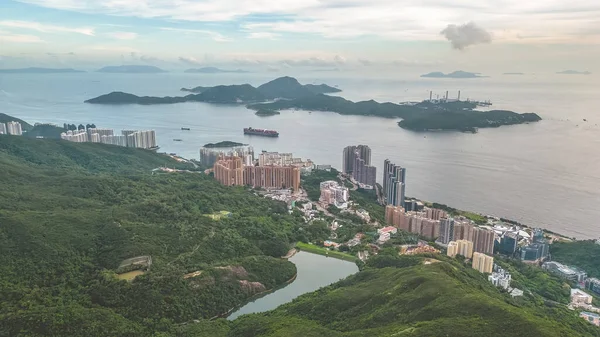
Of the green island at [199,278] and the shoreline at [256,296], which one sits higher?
the green island at [199,278]

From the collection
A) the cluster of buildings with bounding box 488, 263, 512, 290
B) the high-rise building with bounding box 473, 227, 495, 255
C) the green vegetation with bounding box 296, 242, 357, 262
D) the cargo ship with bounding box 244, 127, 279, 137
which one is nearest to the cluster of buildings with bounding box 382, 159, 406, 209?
the high-rise building with bounding box 473, 227, 495, 255

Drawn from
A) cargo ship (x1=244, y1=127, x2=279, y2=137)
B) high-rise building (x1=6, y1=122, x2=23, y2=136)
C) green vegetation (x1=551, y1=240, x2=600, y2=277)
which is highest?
high-rise building (x1=6, y1=122, x2=23, y2=136)

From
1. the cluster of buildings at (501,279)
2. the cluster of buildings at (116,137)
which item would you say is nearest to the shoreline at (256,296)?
the cluster of buildings at (501,279)

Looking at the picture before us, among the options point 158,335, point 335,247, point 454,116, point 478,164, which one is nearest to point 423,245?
point 335,247

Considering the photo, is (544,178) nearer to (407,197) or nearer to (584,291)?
(407,197)

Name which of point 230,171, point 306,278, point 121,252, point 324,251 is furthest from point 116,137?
point 306,278

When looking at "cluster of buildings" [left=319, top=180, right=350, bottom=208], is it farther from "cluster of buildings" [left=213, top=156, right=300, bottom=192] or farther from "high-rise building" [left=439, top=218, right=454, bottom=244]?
"high-rise building" [left=439, top=218, right=454, bottom=244]

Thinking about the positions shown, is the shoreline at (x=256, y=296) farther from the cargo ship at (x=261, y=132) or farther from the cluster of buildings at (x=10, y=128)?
the cluster of buildings at (x=10, y=128)
